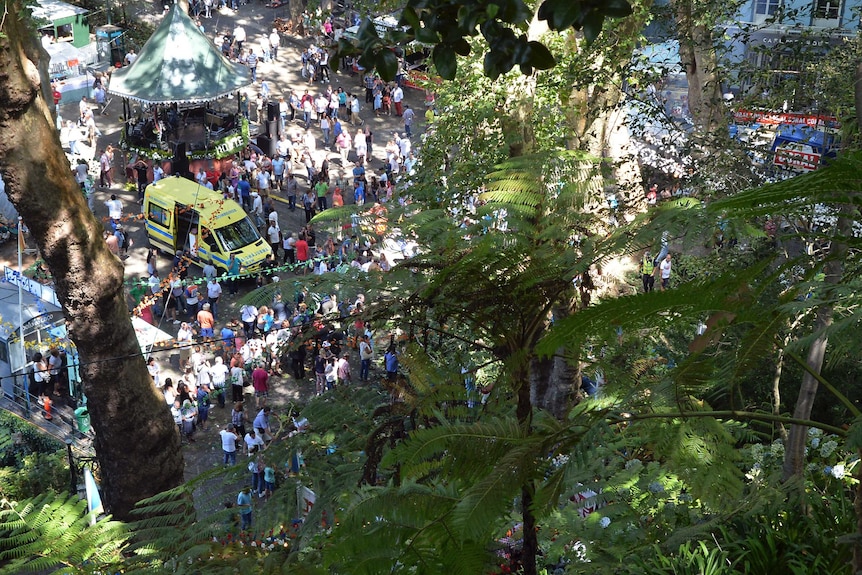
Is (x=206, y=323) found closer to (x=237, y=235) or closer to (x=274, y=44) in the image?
(x=237, y=235)

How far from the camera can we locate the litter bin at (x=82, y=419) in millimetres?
16234

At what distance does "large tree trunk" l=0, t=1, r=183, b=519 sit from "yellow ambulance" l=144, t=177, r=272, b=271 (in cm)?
1283

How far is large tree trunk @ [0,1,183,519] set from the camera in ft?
25.8

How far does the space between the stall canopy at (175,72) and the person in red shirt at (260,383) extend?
454 inches

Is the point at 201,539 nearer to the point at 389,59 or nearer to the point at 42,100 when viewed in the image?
the point at 389,59

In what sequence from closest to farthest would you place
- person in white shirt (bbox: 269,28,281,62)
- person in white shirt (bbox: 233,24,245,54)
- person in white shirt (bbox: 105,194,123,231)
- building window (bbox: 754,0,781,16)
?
person in white shirt (bbox: 105,194,123,231) → building window (bbox: 754,0,781,16) → person in white shirt (bbox: 233,24,245,54) → person in white shirt (bbox: 269,28,281,62)

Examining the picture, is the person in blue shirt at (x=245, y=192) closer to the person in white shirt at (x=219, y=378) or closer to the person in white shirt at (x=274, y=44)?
the person in white shirt at (x=219, y=378)

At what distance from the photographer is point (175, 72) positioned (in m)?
27.1

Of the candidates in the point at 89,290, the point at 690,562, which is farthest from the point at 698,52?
the point at 690,562

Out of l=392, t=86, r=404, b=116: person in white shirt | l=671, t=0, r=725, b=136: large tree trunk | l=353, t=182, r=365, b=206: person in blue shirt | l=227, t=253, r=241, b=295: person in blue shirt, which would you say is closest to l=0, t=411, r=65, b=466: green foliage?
l=227, t=253, r=241, b=295: person in blue shirt

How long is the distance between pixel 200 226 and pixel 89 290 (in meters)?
13.7

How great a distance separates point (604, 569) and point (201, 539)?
2.28 m

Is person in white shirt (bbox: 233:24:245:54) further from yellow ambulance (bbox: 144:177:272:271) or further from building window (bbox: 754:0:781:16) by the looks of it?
building window (bbox: 754:0:781:16)

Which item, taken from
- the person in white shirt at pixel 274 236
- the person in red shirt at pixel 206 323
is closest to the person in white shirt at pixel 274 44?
the person in white shirt at pixel 274 236
